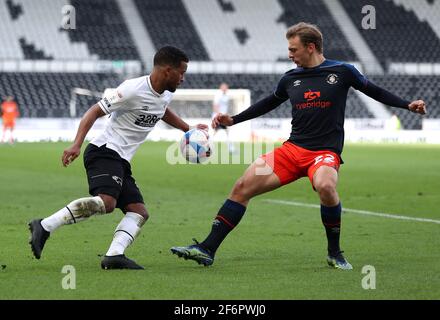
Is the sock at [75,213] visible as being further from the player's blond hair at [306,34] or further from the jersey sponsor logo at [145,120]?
the player's blond hair at [306,34]

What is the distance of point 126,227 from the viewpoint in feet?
23.8

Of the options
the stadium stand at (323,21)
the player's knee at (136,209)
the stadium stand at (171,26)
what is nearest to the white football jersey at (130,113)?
the player's knee at (136,209)

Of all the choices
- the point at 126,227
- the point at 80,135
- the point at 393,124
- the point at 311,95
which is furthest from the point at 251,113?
the point at 393,124

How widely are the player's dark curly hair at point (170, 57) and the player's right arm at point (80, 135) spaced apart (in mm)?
601

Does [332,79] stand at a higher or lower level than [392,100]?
higher

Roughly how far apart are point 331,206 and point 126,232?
64.6 inches

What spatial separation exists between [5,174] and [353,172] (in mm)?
7653

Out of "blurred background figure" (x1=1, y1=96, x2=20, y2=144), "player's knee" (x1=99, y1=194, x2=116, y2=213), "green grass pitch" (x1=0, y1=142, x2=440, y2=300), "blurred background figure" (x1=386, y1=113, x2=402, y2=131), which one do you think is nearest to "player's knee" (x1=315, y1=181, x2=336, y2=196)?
"green grass pitch" (x1=0, y1=142, x2=440, y2=300)

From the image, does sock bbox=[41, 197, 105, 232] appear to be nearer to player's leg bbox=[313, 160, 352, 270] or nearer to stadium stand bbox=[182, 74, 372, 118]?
player's leg bbox=[313, 160, 352, 270]

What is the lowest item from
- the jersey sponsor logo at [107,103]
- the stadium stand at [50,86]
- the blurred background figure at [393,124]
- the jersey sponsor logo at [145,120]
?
the jersey sponsor logo at [145,120]

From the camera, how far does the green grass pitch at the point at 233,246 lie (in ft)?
19.6

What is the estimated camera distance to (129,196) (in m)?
7.39

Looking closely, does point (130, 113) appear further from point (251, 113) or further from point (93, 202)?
point (251, 113)

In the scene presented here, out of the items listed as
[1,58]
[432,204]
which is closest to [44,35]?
[1,58]
